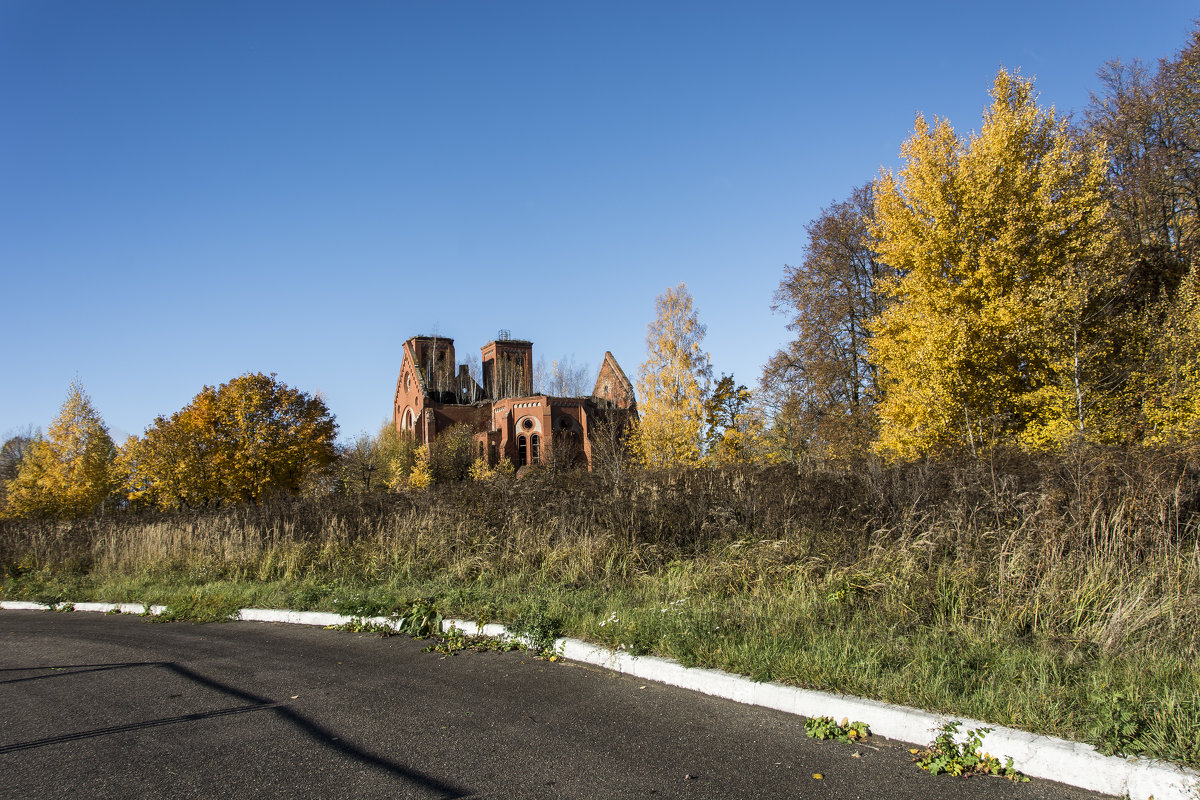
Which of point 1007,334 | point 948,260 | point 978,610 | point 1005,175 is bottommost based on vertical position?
point 978,610

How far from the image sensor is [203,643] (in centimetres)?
767

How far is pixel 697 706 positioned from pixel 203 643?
5856mm

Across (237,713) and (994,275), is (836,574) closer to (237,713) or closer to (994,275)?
(237,713)

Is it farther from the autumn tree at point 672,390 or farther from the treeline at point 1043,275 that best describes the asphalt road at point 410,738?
the autumn tree at point 672,390

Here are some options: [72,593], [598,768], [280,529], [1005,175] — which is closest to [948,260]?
[1005,175]

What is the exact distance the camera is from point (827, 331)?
1235 inches

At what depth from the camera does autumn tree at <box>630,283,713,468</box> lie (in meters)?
28.6

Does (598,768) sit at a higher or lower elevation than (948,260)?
lower

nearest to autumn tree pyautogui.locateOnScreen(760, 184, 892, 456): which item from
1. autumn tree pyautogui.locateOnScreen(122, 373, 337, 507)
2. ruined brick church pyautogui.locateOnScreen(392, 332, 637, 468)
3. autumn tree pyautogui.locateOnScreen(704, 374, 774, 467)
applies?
autumn tree pyautogui.locateOnScreen(704, 374, 774, 467)

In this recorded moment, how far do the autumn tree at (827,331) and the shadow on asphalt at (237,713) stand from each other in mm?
26972

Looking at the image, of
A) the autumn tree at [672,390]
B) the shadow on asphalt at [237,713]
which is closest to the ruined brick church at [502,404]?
the autumn tree at [672,390]

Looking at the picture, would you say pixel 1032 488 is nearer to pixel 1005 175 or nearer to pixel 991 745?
pixel 991 745

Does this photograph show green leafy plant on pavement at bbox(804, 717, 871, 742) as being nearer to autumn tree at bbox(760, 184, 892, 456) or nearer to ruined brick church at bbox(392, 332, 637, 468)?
autumn tree at bbox(760, 184, 892, 456)

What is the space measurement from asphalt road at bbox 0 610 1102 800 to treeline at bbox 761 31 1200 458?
14.4m
